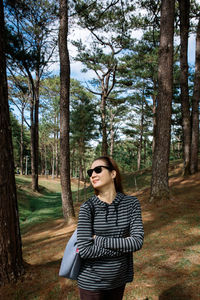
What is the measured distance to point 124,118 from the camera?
37875 mm

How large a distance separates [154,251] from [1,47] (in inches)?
218

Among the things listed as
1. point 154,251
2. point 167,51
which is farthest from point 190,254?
point 167,51

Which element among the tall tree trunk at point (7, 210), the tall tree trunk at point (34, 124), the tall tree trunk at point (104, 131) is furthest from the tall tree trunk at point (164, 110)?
the tall tree trunk at point (34, 124)

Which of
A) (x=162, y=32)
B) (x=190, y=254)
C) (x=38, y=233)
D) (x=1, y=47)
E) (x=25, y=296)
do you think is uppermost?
(x=162, y=32)

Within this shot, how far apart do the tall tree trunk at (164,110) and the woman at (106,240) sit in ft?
21.2

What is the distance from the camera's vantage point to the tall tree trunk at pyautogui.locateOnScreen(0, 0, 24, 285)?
4.01m

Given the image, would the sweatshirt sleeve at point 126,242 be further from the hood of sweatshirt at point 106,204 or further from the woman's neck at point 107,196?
the woman's neck at point 107,196

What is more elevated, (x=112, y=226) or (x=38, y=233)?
(x=112, y=226)

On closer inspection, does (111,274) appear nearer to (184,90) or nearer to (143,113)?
(184,90)

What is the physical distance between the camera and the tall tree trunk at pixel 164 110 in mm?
8250

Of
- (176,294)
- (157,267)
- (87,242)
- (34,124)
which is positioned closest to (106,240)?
(87,242)

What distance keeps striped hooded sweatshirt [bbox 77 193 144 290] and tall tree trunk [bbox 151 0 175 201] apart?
6487 mm

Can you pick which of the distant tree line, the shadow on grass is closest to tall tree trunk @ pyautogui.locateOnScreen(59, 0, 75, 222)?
the distant tree line

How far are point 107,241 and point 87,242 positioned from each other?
175mm
